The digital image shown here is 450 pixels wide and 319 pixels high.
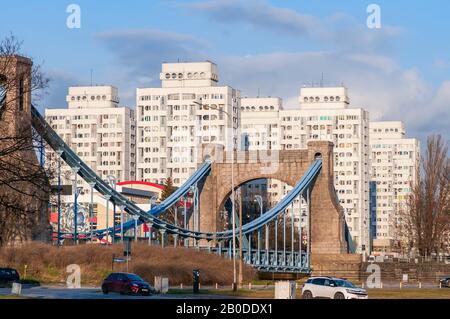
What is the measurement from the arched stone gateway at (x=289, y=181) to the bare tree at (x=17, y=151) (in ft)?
150

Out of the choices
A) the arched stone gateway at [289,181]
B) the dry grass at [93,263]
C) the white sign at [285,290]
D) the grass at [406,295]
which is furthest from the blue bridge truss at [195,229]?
the white sign at [285,290]

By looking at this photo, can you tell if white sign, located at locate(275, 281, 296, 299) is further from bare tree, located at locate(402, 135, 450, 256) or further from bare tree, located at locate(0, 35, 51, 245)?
bare tree, located at locate(402, 135, 450, 256)

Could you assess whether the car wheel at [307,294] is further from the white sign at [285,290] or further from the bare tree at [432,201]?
the bare tree at [432,201]

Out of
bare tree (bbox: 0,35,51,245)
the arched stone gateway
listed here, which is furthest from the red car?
the arched stone gateway

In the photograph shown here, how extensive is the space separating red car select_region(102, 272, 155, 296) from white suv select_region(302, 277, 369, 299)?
28.0ft

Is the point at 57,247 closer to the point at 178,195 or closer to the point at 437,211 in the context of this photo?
the point at 178,195

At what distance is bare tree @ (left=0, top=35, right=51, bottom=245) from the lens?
170 feet

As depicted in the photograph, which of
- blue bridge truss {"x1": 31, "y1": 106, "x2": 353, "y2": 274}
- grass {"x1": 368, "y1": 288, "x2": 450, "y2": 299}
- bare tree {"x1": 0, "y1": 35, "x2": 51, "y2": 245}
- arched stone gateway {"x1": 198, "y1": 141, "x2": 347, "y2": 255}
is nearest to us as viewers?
bare tree {"x1": 0, "y1": 35, "x2": 51, "y2": 245}

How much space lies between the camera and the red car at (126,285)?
5947 centimetres

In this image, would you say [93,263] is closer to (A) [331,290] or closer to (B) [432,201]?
(A) [331,290]

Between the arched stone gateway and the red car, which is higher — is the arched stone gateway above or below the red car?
above

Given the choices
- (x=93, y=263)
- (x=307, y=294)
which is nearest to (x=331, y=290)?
(x=307, y=294)
